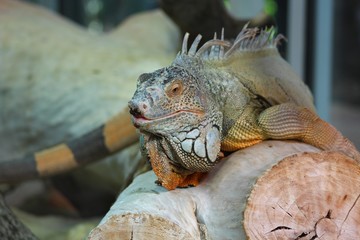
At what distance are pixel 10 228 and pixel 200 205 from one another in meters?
0.97

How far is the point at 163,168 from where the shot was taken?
69.8 inches

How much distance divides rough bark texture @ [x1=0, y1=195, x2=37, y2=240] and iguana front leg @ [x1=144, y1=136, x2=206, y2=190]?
0.85 m

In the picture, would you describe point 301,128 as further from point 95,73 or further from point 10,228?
point 95,73

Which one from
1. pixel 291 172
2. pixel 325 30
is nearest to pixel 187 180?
pixel 291 172

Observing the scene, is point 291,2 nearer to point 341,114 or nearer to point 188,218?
point 341,114

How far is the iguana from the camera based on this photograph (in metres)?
1.71

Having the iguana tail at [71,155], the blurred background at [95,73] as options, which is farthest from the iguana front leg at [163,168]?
the blurred background at [95,73]

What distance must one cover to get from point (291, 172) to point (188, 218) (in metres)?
0.34

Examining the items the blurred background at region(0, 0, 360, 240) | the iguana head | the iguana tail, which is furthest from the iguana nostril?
the blurred background at region(0, 0, 360, 240)

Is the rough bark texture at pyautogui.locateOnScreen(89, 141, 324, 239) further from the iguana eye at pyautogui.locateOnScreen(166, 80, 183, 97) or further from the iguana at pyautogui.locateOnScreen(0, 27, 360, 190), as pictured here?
the iguana eye at pyautogui.locateOnScreen(166, 80, 183, 97)

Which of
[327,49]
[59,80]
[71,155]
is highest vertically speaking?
[327,49]

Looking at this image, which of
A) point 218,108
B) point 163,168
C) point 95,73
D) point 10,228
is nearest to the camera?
point 163,168

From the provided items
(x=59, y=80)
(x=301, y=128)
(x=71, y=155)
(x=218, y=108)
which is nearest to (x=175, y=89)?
(x=218, y=108)

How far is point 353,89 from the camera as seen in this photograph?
405 cm
